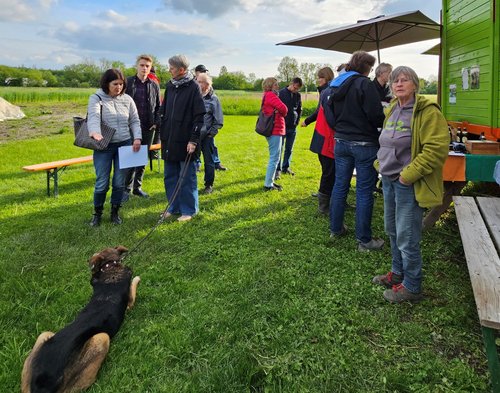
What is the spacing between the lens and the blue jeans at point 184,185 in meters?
5.32

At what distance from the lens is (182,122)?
16.5 feet

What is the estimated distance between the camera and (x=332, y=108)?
441 centimetres

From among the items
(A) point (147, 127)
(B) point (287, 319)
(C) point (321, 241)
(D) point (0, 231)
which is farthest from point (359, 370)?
(A) point (147, 127)

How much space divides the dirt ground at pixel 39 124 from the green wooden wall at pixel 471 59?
42.6 ft

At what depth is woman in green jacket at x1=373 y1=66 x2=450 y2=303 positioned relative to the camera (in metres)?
→ 2.68

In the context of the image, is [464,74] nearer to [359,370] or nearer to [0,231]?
[359,370]

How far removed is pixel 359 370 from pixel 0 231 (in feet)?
15.5

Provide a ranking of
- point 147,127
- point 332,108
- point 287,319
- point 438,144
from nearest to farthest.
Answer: point 438,144 < point 287,319 < point 332,108 < point 147,127

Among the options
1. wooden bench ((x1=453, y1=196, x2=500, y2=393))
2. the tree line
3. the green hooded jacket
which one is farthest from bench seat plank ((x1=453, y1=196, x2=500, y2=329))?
the tree line

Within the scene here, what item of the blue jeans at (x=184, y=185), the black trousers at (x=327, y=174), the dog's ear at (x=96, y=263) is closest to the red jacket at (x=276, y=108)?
the black trousers at (x=327, y=174)

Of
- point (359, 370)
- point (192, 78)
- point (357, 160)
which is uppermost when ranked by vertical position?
point (192, 78)

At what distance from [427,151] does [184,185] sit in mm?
3430

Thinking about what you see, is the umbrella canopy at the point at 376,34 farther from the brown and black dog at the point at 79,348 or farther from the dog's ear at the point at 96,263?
the brown and black dog at the point at 79,348

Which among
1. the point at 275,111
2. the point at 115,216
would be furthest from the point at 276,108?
the point at 115,216
